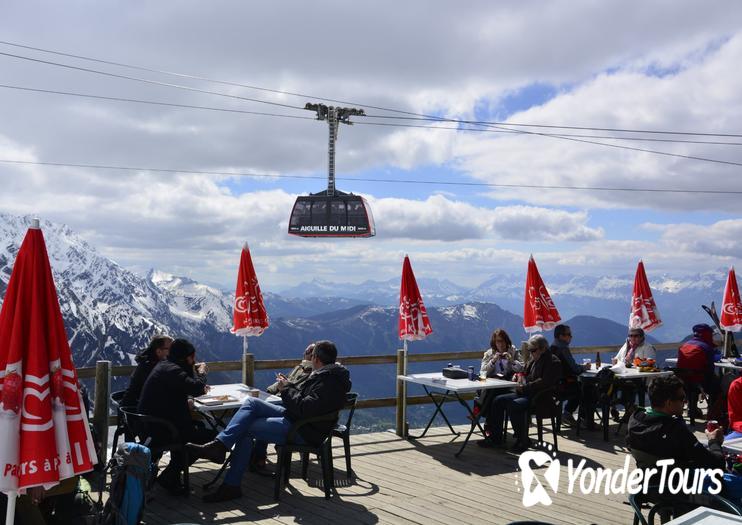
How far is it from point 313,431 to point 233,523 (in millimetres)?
941

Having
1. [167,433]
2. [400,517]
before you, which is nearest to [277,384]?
[167,433]

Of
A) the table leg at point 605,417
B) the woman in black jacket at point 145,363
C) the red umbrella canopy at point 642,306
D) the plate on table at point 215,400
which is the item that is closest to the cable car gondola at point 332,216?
the red umbrella canopy at point 642,306

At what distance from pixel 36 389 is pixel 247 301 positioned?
4.40 meters

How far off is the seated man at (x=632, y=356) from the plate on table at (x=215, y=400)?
197 inches

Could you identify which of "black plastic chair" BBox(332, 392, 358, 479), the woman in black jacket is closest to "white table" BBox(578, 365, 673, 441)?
"black plastic chair" BBox(332, 392, 358, 479)

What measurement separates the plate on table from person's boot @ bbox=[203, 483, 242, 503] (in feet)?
2.58

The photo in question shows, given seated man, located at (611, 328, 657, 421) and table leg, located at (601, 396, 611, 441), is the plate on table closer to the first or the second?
table leg, located at (601, 396, 611, 441)

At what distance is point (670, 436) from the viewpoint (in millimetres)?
4031

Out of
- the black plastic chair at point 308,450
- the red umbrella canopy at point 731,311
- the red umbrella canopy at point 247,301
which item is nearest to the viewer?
the black plastic chair at point 308,450

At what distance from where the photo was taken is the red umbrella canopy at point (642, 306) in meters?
9.98

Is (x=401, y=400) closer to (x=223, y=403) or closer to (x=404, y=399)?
(x=404, y=399)

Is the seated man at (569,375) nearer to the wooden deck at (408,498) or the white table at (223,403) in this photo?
the wooden deck at (408,498)

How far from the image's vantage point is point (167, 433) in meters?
5.10

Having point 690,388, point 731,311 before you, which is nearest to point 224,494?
point 690,388
